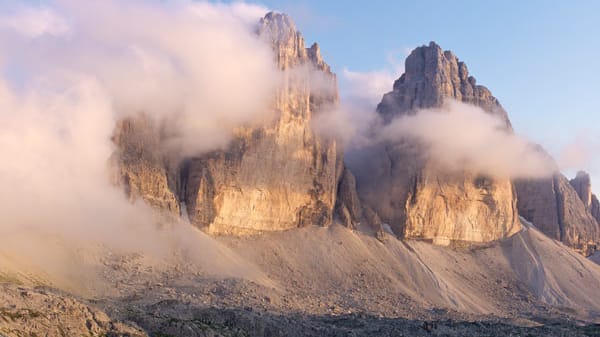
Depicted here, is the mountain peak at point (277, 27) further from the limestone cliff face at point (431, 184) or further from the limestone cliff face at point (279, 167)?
the limestone cliff face at point (431, 184)

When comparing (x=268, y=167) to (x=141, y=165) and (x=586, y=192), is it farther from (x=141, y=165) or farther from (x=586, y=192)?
(x=586, y=192)

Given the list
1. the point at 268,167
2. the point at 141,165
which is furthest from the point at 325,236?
the point at 141,165

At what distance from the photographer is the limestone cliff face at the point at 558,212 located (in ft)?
421

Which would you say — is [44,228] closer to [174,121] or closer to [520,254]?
[174,121]

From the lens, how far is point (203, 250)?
3310 inches

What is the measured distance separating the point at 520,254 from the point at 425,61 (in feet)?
119

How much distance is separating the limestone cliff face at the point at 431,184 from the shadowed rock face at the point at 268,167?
772 centimetres

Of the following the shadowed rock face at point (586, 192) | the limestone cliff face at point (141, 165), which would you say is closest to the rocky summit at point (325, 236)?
the limestone cliff face at point (141, 165)

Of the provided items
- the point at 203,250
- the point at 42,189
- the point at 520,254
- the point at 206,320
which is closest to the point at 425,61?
the point at 520,254

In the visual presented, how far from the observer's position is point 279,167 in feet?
325

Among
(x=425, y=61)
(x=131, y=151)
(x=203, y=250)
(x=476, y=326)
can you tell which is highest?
(x=425, y=61)

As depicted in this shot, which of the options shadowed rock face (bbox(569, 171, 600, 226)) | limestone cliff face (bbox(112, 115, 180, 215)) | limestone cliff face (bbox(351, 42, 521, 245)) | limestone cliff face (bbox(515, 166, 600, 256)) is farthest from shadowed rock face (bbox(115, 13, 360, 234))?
shadowed rock face (bbox(569, 171, 600, 226))

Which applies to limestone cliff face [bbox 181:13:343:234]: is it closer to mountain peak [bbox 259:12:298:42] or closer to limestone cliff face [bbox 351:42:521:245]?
mountain peak [bbox 259:12:298:42]

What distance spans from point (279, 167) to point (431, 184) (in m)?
26.4
